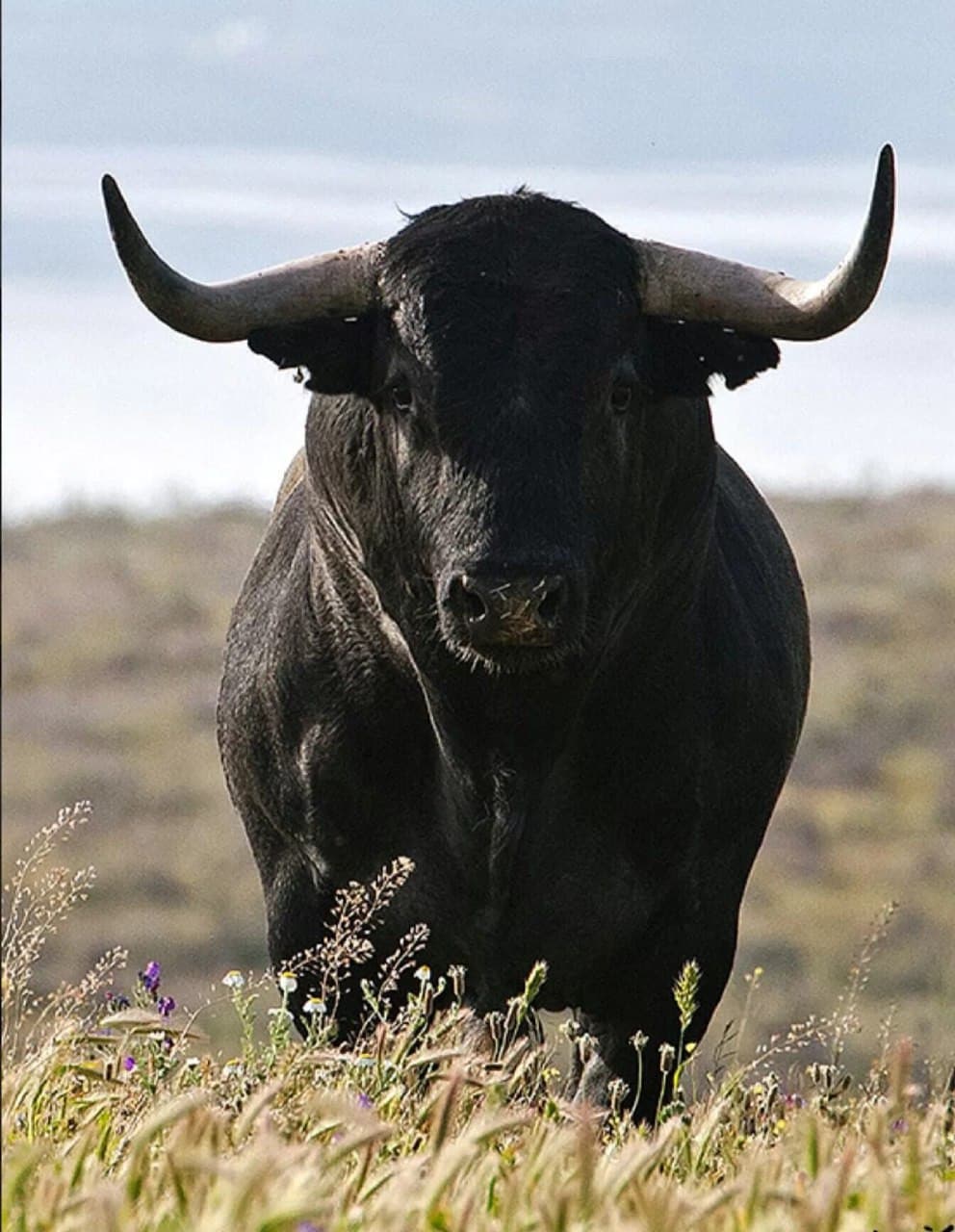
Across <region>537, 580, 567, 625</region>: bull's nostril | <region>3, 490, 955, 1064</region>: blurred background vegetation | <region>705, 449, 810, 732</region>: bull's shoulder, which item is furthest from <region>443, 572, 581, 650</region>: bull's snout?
<region>3, 490, 955, 1064</region>: blurred background vegetation

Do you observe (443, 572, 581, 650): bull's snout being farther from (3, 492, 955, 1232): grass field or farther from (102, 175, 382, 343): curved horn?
(102, 175, 382, 343): curved horn

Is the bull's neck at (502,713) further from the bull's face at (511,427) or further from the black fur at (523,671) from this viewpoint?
the bull's face at (511,427)

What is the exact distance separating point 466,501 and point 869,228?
124 centimetres

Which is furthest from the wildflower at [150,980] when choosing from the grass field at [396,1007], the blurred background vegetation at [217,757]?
the blurred background vegetation at [217,757]

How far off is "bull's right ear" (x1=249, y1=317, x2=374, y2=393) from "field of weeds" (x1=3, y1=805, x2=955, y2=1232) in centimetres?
177

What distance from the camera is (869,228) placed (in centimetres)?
723

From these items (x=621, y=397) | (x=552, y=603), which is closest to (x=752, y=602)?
(x=621, y=397)

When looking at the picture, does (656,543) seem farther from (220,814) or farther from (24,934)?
(220,814)

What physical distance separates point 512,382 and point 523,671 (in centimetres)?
72

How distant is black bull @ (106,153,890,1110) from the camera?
7.34 meters

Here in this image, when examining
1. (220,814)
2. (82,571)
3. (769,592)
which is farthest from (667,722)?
(82,571)

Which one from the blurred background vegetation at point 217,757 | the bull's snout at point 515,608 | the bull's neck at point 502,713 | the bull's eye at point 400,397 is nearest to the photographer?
the bull's snout at point 515,608

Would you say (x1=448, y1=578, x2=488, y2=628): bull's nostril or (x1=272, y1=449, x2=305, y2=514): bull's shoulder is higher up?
(x1=272, y1=449, x2=305, y2=514): bull's shoulder

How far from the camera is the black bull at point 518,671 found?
734 centimetres
